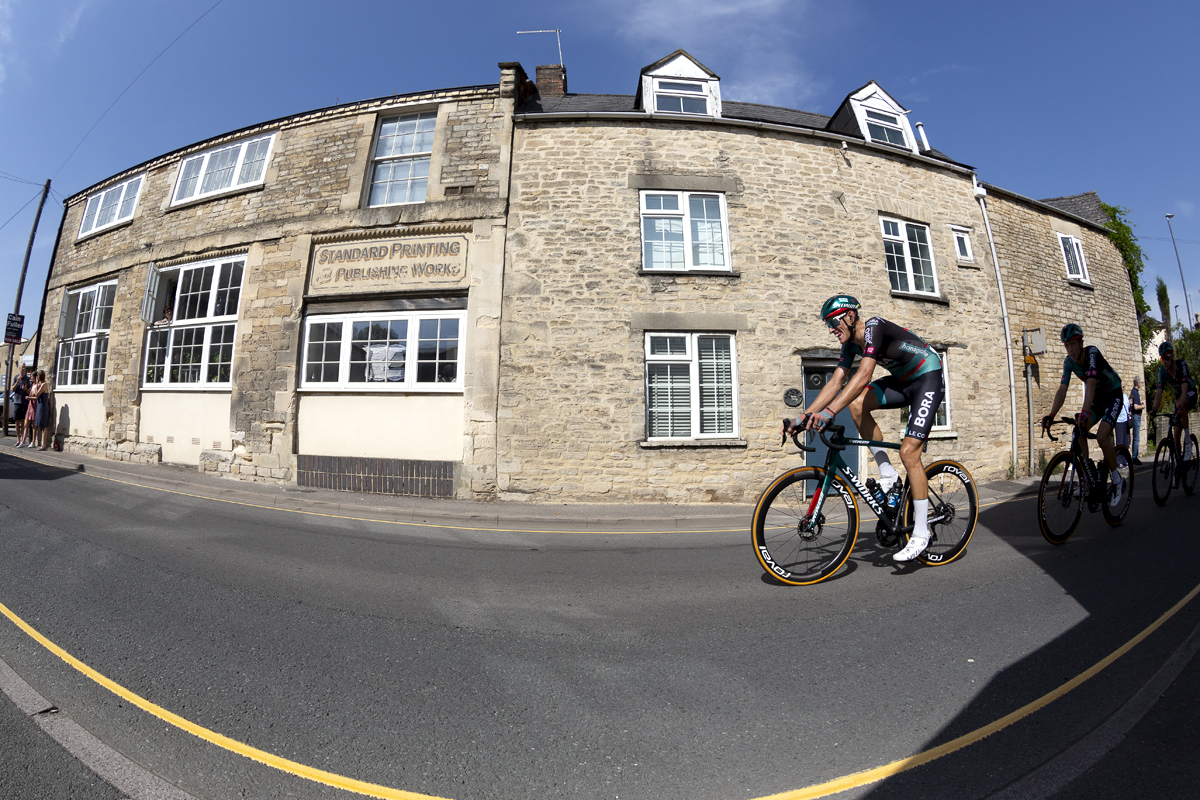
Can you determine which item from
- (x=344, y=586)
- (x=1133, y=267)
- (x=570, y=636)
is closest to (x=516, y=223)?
(x=344, y=586)

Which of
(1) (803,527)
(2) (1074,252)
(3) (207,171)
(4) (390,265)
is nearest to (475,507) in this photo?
(4) (390,265)

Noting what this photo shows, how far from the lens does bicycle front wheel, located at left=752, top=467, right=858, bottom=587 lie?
379 cm

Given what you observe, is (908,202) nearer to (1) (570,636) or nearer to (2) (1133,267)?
(2) (1133,267)

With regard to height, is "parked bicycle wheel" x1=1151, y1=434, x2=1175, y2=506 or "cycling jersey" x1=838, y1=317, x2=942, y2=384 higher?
"cycling jersey" x1=838, y1=317, x2=942, y2=384

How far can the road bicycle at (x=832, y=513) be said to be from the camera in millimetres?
3801

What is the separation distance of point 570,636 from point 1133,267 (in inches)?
816

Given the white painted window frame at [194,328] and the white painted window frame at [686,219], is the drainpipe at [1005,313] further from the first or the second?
the white painted window frame at [194,328]

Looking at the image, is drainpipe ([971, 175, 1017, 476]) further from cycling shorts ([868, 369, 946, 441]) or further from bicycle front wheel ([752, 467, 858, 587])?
bicycle front wheel ([752, 467, 858, 587])

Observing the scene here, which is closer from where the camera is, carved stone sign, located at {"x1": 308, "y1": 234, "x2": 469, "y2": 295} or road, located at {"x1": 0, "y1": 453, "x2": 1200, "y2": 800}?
road, located at {"x1": 0, "y1": 453, "x2": 1200, "y2": 800}

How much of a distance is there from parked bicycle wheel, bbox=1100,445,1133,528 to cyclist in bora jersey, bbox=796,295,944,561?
293 cm

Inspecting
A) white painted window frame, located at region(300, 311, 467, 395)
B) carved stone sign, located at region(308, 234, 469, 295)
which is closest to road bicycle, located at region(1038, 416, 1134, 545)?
white painted window frame, located at region(300, 311, 467, 395)

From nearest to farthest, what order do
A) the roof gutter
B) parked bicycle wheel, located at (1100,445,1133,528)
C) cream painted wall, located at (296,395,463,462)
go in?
parked bicycle wheel, located at (1100,445,1133,528) < cream painted wall, located at (296,395,463,462) < the roof gutter

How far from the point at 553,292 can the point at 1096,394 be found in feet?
23.7

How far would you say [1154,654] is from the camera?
2619 millimetres
